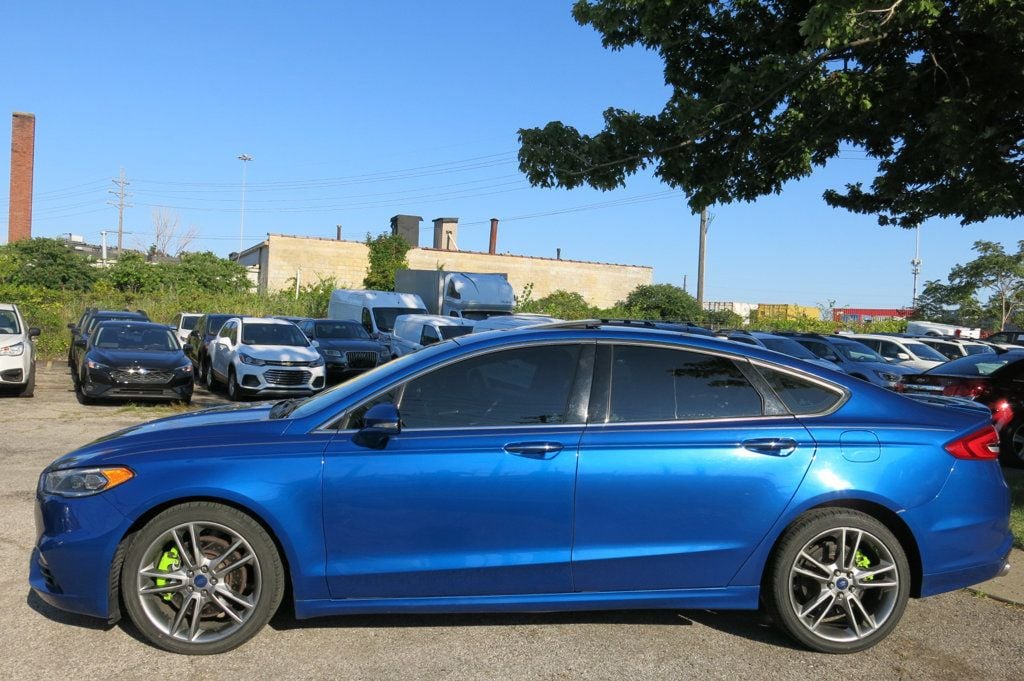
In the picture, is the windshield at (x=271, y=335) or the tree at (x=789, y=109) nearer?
the tree at (x=789, y=109)

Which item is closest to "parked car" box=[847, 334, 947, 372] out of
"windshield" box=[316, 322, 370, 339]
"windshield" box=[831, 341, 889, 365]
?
"windshield" box=[831, 341, 889, 365]

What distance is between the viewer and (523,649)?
4.27 m

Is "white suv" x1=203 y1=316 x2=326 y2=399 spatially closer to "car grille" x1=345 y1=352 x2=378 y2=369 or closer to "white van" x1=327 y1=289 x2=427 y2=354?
"car grille" x1=345 y1=352 x2=378 y2=369

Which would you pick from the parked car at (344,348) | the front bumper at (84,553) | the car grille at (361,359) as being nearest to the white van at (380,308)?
the parked car at (344,348)

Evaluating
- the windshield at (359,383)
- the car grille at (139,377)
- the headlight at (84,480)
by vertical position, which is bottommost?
the car grille at (139,377)

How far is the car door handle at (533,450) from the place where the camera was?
13.7 feet

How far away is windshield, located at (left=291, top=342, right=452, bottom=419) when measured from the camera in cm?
442

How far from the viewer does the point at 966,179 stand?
9500mm

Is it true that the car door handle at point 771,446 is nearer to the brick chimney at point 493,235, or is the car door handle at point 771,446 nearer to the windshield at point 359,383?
the windshield at point 359,383

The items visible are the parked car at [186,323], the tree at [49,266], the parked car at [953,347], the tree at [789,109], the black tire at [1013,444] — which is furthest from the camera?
the tree at [49,266]

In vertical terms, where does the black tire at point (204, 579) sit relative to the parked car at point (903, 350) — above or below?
below

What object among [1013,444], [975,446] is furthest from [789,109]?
[975,446]

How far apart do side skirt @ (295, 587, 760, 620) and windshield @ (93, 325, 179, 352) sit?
41.3 ft

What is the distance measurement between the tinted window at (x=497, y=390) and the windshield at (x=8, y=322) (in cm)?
1341
